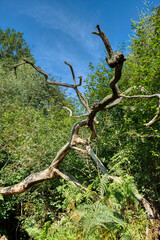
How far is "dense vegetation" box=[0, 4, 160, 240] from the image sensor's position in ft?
9.92

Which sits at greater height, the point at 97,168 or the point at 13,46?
the point at 13,46

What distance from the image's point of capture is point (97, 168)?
15.4 feet

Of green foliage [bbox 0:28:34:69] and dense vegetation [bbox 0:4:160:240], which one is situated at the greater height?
green foliage [bbox 0:28:34:69]

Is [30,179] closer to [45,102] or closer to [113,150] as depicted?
[113,150]

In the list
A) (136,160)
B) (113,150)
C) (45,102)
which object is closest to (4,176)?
(113,150)

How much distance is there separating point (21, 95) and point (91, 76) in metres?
7.15

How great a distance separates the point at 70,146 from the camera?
4672 mm

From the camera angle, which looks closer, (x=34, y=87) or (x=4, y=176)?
(x=4, y=176)

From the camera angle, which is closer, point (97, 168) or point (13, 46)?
point (97, 168)

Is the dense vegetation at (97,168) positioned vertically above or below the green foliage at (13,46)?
below

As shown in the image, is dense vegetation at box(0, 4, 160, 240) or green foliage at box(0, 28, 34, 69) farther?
→ green foliage at box(0, 28, 34, 69)

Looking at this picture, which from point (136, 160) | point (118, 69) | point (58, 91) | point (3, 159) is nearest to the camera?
point (118, 69)

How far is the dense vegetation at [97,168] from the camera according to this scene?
9.92ft

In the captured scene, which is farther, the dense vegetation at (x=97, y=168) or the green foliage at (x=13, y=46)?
the green foliage at (x=13, y=46)
